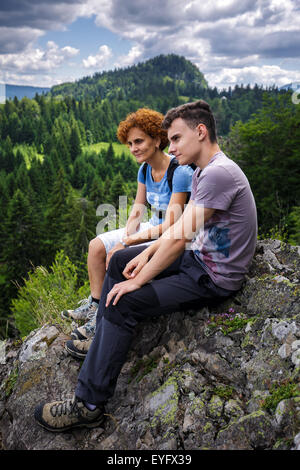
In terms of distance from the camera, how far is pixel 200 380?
8.75 feet

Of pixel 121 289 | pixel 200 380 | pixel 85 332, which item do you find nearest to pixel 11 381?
pixel 85 332

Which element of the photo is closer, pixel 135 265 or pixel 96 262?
pixel 135 265

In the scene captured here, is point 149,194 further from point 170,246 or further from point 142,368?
point 142,368

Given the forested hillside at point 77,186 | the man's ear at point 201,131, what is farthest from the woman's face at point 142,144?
the man's ear at point 201,131

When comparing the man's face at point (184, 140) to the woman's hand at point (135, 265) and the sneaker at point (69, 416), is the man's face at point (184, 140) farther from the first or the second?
the sneaker at point (69, 416)

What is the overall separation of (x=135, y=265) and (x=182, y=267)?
1.42 ft

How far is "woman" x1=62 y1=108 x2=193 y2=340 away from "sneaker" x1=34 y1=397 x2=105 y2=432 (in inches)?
36.6

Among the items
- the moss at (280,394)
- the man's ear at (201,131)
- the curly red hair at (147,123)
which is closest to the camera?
the moss at (280,394)

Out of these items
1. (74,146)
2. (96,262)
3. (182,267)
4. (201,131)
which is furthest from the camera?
(74,146)

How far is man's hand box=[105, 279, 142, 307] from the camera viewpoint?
281 cm

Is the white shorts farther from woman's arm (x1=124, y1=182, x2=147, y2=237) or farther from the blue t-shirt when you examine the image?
the blue t-shirt

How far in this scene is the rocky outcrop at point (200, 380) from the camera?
7.27 ft
